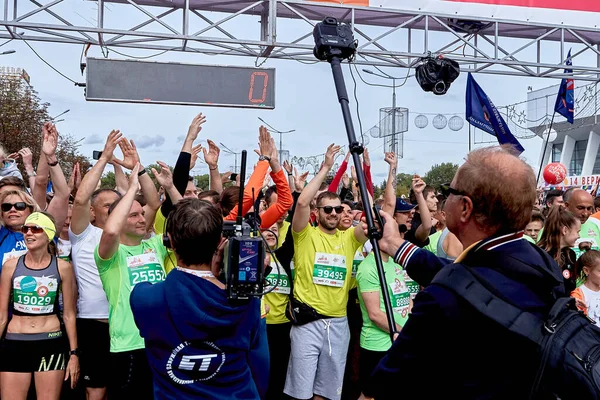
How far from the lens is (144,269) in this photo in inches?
146

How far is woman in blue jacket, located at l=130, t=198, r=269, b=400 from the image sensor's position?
88.0 inches

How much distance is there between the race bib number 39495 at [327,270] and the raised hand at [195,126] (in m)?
1.37

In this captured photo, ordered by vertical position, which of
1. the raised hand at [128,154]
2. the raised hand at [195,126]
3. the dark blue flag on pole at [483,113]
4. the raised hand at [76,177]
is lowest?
the raised hand at [76,177]

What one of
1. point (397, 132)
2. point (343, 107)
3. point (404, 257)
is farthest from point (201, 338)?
point (397, 132)

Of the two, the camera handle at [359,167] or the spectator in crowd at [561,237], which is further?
the spectator in crowd at [561,237]

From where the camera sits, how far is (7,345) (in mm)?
3732

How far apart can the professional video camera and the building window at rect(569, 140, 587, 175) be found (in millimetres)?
43817

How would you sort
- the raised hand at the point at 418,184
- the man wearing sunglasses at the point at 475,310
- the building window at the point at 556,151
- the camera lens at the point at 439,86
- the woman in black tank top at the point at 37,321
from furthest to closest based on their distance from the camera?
the building window at the point at 556,151
the camera lens at the point at 439,86
the raised hand at the point at 418,184
the woman in black tank top at the point at 37,321
the man wearing sunglasses at the point at 475,310

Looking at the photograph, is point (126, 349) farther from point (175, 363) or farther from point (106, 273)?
point (175, 363)

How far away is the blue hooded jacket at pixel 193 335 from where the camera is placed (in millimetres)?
2230

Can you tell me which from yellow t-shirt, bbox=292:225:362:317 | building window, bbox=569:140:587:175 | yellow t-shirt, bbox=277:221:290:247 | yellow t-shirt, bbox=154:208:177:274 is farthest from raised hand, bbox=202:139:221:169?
building window, bbox=569:140:587:175

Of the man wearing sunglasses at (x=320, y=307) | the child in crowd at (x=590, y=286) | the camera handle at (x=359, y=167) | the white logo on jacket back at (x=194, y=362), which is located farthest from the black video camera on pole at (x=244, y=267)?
the child in crowd at (x=590, y=286)

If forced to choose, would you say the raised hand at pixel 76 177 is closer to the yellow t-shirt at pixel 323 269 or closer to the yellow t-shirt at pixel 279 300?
the yellow t-shirt at pixel 279 300

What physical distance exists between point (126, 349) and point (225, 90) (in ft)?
15.7
